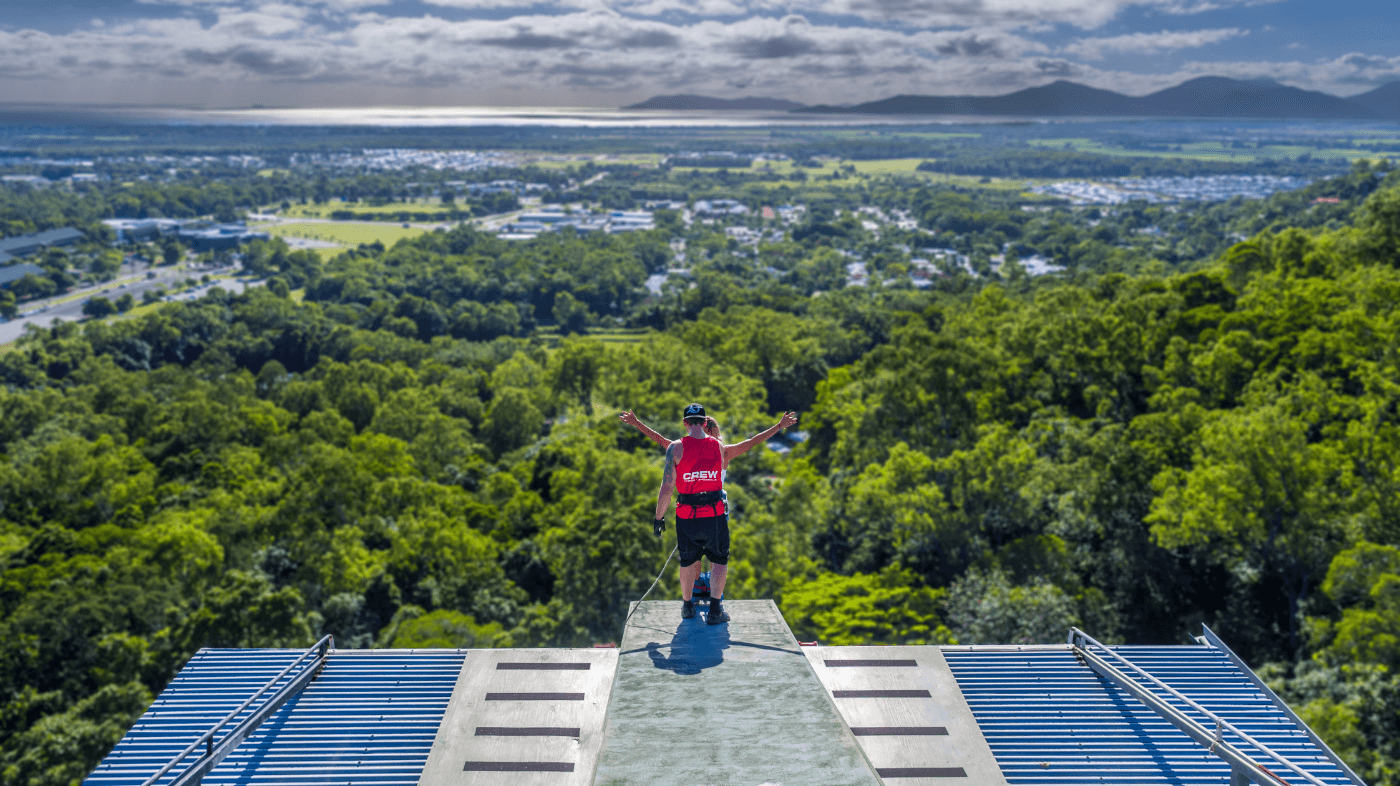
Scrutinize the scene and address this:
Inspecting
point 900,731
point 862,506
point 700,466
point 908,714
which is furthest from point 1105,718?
point 862,506

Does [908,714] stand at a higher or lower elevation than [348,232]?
lower

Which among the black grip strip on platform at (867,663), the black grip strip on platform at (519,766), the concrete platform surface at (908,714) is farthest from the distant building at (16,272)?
the concrete platform surface at (908,714)

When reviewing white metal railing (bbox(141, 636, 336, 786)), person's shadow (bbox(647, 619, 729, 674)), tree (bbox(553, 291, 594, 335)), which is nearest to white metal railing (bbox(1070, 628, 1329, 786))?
person's shadow (bbox(647, 619, 729, 674))

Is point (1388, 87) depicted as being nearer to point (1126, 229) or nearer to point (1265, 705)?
point (1126, 229)

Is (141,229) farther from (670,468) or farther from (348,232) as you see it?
(670,468)

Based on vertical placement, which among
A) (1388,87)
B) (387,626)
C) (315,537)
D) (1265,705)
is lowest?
(387,626)

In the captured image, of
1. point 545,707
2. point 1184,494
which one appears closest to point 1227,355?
point 1184,494

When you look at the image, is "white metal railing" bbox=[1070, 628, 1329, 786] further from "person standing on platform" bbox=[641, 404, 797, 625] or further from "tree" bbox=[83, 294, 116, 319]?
"tree" bbox=[83, 294, 116, 319]
